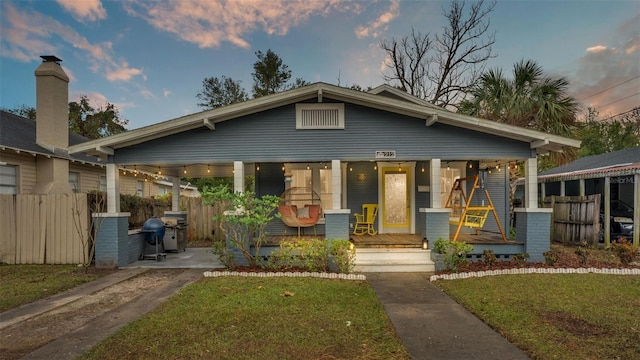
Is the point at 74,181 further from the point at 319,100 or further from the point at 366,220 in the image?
the point at 366,220

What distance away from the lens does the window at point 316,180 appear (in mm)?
10234

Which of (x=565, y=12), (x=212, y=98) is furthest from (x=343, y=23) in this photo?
(x=212, y=98)

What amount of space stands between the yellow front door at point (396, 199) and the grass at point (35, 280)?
25.4ft

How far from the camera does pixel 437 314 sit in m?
4.68

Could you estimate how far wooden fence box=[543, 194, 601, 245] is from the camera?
33.4 feet

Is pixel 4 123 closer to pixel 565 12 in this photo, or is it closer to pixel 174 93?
pixel 174 93

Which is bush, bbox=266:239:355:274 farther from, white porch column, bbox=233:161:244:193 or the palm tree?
the palm tree

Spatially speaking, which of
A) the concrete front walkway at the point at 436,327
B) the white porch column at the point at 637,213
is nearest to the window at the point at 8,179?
the concrete front walkway at the point at 436,327

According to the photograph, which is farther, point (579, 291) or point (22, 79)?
point (22, 79)

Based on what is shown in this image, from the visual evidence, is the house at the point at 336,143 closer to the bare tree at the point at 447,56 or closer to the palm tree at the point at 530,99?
the palm tree at the point at 530,99

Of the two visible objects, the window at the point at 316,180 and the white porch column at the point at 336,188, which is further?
the window at the point at 316,180

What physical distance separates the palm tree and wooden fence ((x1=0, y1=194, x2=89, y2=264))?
13147 millimetres

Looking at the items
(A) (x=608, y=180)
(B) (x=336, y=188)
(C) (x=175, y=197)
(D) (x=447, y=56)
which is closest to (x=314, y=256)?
(B) (x=336, y=188)

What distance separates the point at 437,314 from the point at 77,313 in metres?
5.33
